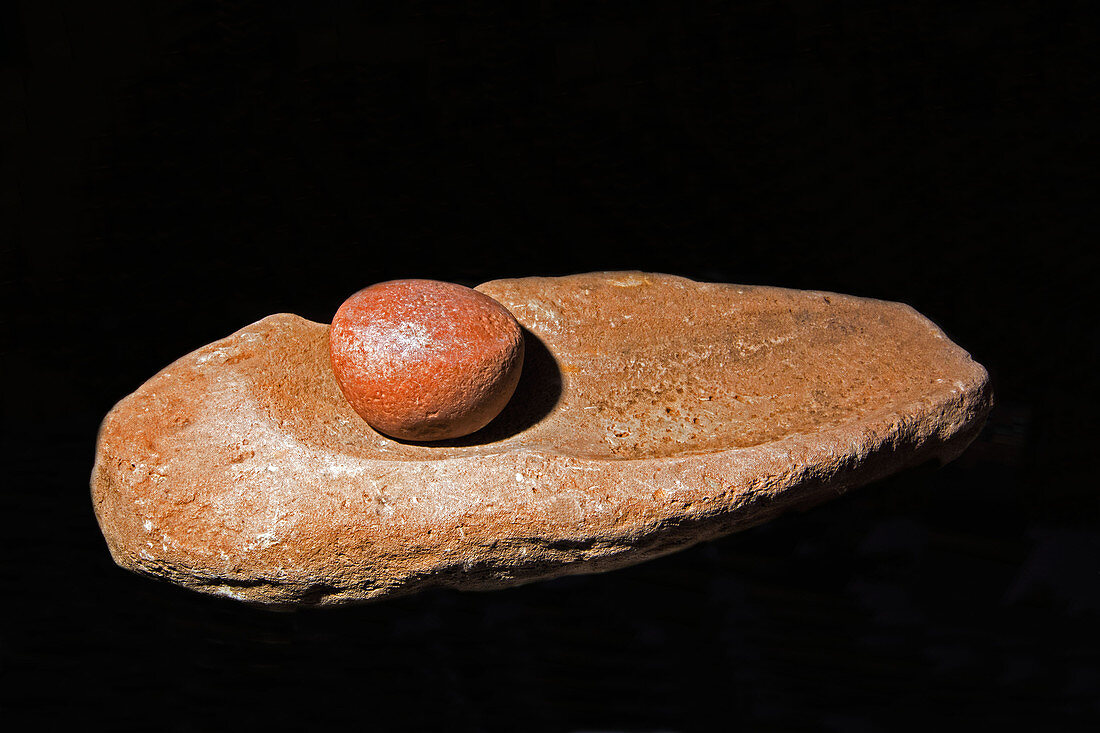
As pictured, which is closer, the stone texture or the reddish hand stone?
the stone texture

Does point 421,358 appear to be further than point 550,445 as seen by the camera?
No

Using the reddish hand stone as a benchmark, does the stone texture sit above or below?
below

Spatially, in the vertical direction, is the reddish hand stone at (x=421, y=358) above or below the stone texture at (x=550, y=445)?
above

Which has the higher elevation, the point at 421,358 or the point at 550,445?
the point at 421,358

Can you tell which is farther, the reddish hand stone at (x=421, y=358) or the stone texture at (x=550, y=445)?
the reddish hand stone at (x=421, y=358)
